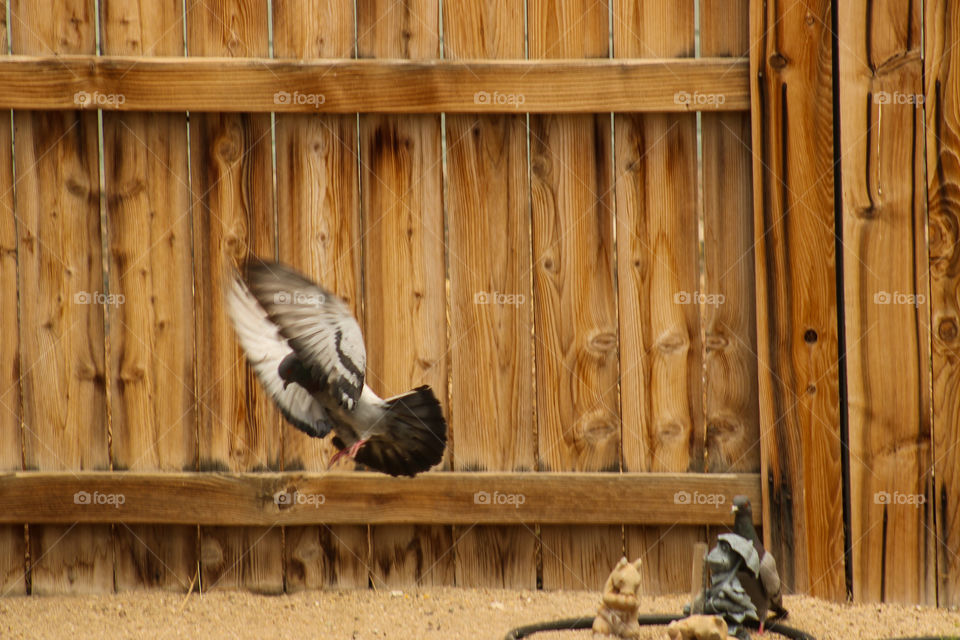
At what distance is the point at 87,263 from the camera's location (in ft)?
9.24

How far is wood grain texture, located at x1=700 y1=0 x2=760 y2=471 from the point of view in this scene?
273 cm

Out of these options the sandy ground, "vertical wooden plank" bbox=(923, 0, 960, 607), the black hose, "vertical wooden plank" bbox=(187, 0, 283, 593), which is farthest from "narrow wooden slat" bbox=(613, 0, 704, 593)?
"vertical wooden plank" bbox=(187, 0, 283, 593)

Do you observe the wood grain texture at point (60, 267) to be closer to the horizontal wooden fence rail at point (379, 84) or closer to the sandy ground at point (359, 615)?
the horizontal wooden fence rail at point (379, 84)

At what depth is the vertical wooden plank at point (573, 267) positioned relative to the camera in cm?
274

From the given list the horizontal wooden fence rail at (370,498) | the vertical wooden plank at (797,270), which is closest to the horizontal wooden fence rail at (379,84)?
the vertical wooden plank at (797,270)

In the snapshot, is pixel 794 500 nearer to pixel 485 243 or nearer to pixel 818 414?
pixel 818 414

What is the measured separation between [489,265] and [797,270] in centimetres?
90

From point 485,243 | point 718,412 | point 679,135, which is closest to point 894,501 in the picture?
point 718,412

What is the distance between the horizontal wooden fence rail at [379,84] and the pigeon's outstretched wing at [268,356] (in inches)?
22.7

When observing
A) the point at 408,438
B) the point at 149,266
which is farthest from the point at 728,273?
the point at 149,266

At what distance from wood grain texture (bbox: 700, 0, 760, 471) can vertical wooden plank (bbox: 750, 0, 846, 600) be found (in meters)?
0.06

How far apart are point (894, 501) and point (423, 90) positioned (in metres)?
1.84

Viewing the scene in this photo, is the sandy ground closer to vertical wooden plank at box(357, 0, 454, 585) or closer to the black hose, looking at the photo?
the black hose

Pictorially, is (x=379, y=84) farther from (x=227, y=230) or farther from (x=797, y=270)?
(x=797, y=270)
